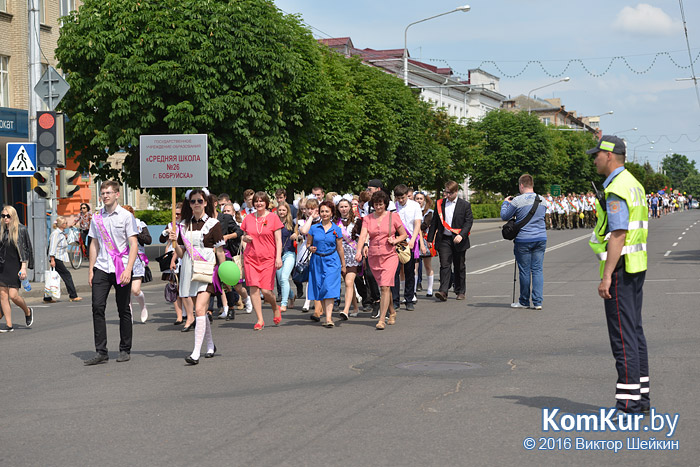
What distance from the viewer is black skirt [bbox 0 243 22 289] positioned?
41.4 ft

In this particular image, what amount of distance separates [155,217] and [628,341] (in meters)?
32.3

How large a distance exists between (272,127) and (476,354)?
1898 centimetres

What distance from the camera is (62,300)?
17359 millimetres

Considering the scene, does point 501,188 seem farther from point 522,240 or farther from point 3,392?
point 3,392

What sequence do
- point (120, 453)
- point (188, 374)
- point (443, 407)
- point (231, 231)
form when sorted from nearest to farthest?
point (120, 453) → point (443, 407) → point (188, 374) → point (231, 231)

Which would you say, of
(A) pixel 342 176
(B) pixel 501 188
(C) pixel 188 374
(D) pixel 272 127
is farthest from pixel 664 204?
(C) pixel 188 374

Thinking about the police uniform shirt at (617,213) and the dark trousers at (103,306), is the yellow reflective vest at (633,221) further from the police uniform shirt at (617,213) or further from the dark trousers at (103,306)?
the dark trousers at (103,306)

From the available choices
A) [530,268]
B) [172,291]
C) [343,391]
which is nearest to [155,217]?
[172,291]

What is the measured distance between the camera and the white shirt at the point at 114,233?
31.0ft

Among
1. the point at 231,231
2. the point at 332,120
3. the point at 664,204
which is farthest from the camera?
the point at 664,204

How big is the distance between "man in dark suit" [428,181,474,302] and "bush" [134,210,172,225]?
2329 centimetres

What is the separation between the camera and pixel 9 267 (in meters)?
12.7

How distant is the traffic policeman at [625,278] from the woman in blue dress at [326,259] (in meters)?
5.74

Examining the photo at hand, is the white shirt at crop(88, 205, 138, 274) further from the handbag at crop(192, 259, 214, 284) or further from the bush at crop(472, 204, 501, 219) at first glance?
the bush at crop(472, 204, 501, 219)
